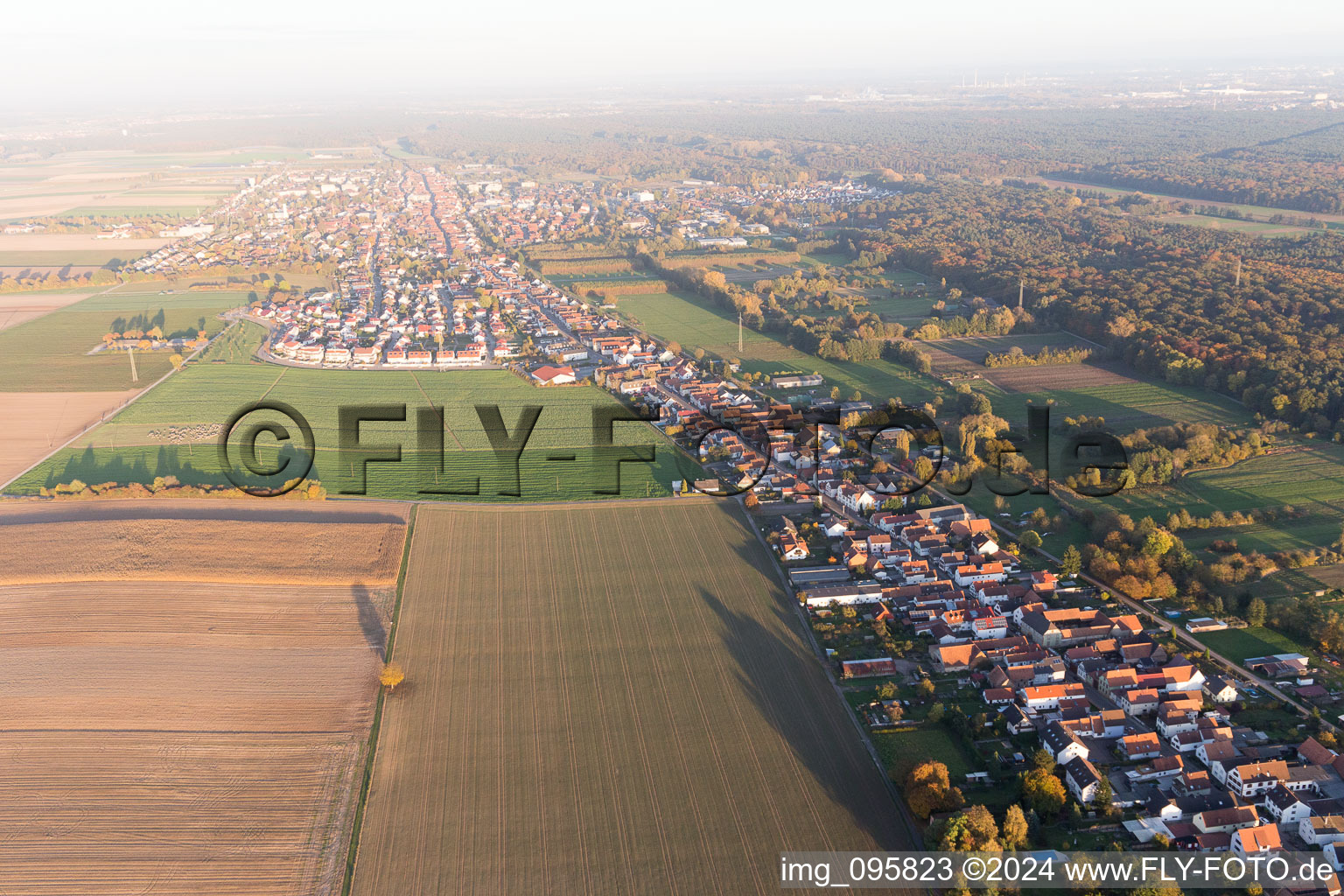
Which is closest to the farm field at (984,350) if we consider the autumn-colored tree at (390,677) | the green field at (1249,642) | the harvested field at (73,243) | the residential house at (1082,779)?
the green field at (1249,642)

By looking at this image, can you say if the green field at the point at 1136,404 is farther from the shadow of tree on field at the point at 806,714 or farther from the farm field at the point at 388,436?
the shadow of tree on field at the point at 806,714

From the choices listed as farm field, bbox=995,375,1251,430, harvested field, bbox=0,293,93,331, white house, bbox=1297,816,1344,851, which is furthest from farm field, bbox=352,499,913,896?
harvested field, bbox=0,293,93,331

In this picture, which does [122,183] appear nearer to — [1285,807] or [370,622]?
[370,622]

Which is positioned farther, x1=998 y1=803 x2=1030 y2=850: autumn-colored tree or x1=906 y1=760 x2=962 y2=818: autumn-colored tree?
x1=906 y1=760 x2=962 y2=818: autumn-colored tree

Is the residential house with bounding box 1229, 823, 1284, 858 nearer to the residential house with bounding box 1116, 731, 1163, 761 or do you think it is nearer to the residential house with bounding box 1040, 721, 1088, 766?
the residential house with bounding box 1116, 731, 1163, 761

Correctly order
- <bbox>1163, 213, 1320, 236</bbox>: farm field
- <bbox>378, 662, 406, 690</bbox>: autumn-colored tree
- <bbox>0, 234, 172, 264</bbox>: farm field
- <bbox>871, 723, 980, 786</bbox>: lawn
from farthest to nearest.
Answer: <bbox>0, 234, 172, 264</bbox>: farm field
<bbox>1163, 213, 1320, 236</bbox>: farm field
<bbox>378, 662, 406, 690</bbox>: autumn-colored tree
<bbox>871, 723, 980, 786</bbox>: lawn
